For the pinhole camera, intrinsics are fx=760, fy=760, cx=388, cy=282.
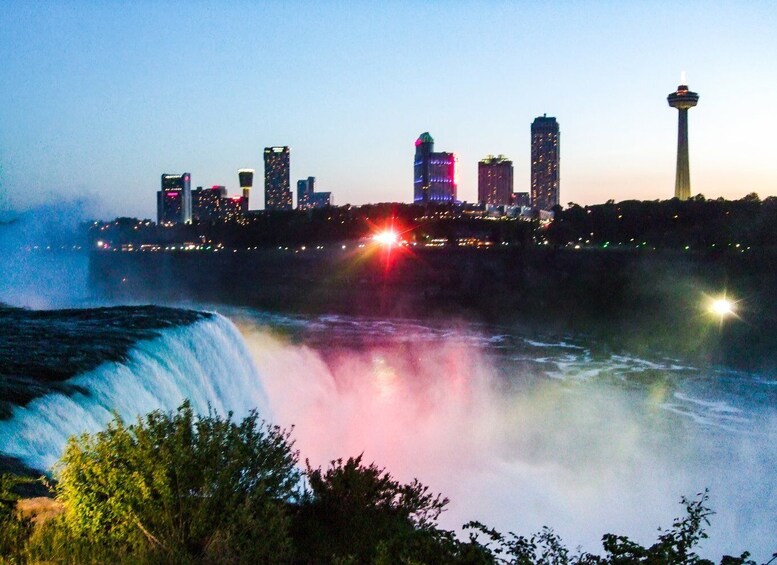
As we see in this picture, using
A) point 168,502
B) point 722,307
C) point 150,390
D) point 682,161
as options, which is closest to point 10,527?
point 168,502

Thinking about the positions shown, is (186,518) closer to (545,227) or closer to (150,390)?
(150,390)

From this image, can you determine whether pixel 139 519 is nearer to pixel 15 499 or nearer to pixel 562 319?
pixel 15 499

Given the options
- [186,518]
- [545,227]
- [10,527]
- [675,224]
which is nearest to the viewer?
[10,527]

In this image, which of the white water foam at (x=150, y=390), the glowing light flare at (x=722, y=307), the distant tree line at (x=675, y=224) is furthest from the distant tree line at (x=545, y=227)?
the white water foam at (x=150, y=390)

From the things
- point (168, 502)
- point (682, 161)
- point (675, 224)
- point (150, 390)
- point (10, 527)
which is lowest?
point (150, 390)

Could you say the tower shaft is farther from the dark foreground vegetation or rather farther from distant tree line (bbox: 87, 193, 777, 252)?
the dark foreground vegetation

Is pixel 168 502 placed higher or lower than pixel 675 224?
lower

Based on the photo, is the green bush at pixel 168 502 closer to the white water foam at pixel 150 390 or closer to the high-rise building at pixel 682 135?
the white water foam at pixel 150 390
